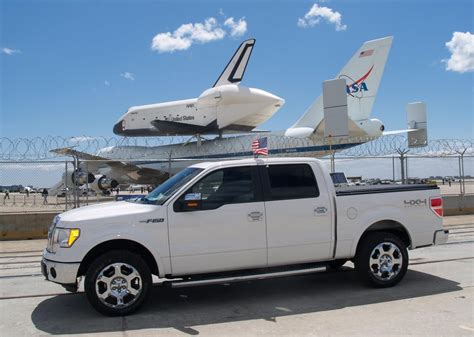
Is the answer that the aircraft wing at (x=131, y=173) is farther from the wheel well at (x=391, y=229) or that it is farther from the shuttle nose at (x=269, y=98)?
the wheel well at (x=391, y=229)

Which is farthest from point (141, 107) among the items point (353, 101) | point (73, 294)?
point (73, 294)

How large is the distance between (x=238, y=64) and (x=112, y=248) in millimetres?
35590

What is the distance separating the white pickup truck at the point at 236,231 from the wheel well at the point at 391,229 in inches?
0.6

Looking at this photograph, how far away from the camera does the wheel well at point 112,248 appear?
232 inches

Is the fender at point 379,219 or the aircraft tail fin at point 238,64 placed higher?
the aircraft tail fin at point 238,64

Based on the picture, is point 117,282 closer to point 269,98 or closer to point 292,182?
point 292,182

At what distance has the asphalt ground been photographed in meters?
5.27

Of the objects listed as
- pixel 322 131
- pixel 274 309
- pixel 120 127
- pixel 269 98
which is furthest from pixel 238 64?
pixel 274 309

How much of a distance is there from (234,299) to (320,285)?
1.47 metres

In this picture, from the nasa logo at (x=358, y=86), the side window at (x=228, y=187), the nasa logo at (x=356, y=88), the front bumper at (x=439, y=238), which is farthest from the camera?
the nasa logo at (x=356, y=88)

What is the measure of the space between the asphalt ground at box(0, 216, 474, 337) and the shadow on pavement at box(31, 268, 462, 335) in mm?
11

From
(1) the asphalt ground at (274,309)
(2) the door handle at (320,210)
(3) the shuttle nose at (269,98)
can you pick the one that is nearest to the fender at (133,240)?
(1) the asphalt ground at (274,309)

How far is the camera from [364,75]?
30734 mm

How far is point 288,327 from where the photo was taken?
531cm
